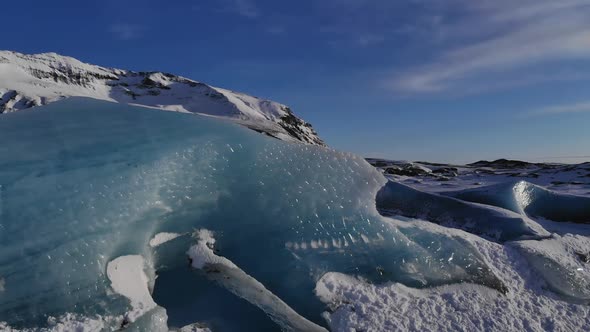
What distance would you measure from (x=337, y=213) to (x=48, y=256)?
95.0 inches

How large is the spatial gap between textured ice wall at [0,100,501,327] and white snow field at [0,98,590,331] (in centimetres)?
1

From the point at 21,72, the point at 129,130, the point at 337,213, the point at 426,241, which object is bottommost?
the point at 426,241

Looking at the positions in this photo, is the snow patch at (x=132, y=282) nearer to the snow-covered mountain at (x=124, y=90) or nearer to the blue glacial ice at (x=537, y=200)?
the blue glacial ice at (x=537, y=200)

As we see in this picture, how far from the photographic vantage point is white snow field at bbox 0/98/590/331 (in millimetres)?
2984

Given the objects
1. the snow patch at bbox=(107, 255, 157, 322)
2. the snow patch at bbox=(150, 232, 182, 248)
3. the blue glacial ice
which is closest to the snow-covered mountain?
the blue glacial ice

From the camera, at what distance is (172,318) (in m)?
3.10

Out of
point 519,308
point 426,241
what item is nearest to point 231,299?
point 426,241

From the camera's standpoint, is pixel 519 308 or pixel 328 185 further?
pixel 328 185

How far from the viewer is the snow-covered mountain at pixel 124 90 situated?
7406cm

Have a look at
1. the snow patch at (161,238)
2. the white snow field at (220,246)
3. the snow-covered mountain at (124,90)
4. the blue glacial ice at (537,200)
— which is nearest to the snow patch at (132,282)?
the white snow field at (220,246)

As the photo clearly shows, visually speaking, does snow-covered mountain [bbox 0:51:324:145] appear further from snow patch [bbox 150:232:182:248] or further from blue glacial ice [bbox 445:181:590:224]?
snow patch [bbox 150:232:182:248]

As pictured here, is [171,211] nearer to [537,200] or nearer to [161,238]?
[161,238]

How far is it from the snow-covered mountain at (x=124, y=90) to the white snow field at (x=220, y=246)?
Answer: 67740mm

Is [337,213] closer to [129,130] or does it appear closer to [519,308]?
[519,308]
